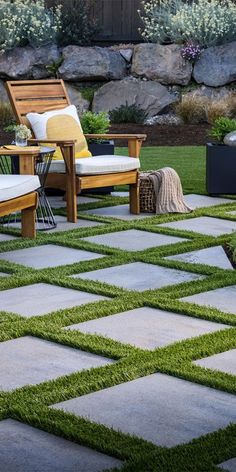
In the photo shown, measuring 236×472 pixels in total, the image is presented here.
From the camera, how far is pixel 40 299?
468 centimetres

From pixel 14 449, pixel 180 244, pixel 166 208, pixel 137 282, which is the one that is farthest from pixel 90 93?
pixel 14 449

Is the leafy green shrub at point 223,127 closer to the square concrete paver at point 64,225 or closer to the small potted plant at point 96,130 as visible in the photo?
the small potted plant at point 96,130

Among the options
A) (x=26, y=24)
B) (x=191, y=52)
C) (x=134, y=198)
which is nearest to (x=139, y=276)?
(x=134, y=198)

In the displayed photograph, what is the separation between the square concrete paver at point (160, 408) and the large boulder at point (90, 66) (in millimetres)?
10512

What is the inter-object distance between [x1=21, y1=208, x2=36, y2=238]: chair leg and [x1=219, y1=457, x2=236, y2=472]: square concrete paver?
3.39 meters

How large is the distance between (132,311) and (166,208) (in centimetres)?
262

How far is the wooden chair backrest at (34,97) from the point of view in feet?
24.6

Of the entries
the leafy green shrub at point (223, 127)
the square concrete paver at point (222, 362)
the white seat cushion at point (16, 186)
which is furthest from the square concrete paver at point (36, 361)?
the leafy green shrub at point (223, 127)

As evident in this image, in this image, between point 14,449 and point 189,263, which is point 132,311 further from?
point 14,449

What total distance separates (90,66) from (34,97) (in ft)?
20.7

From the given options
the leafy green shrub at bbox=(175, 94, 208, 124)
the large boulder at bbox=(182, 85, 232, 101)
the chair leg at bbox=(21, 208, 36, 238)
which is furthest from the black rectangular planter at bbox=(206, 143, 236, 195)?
the large boulder at bbox=(182, 85, 232, 101)

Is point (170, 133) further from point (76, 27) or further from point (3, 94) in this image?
point (76, 27)

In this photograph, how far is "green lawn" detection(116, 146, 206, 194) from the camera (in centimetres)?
853

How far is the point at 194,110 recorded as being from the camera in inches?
500
